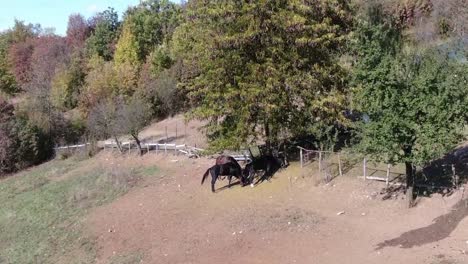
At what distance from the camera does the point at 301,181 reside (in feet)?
81.7

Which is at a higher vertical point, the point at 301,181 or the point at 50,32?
the point at 50,32

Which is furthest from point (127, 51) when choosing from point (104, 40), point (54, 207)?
point (54, 207)

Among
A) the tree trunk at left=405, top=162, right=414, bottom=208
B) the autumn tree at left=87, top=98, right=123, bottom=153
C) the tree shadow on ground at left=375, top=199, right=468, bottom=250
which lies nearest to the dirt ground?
the tree shadow on ground at left=375, top=199, right=468, bottom=250

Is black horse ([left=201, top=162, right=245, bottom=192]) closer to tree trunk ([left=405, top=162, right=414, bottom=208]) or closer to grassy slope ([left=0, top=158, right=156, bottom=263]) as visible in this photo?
grassy slope ([left=0, top=158, right=156, bottom=263])

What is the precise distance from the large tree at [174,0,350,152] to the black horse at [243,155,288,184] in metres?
1.19

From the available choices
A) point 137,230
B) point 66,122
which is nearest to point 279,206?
point 137,230

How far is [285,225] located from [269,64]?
7974 mm

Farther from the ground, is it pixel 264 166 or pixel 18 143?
pixel 18 143

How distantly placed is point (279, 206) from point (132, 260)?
6452 millimetres

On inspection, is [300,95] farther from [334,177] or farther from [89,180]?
[89,180]

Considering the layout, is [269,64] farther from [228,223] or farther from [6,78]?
[6,78]

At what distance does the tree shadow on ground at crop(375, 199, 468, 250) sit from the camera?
17.3 metres

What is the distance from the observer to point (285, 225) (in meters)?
20.7

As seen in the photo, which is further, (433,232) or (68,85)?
(68,85)
